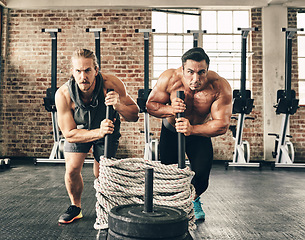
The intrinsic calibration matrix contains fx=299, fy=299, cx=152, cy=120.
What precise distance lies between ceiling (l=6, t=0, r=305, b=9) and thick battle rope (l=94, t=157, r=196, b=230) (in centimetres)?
523

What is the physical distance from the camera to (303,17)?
5930 mm

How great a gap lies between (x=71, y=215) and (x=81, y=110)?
741 mm

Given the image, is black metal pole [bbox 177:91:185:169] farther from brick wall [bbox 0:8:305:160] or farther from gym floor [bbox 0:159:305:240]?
brick wall [bbox 0:8:305:160]

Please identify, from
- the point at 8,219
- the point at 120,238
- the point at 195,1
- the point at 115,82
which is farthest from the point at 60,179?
the point at 195,1

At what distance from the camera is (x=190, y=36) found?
19.7ft

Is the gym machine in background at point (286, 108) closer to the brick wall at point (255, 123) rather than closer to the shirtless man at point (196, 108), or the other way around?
the brick wall at point (255, 123)

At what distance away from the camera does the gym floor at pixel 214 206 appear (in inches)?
74.7

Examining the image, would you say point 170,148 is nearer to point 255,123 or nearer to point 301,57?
point 255,123

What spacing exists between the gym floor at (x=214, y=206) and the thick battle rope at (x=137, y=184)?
0.51 feet

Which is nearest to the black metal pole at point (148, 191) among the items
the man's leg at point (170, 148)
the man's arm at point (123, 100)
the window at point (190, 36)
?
the man's arm at point (123, 100)

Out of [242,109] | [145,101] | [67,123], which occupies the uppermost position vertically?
[145,101]

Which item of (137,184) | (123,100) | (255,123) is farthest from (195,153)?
(255,123)

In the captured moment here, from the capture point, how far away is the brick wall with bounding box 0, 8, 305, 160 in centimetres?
579

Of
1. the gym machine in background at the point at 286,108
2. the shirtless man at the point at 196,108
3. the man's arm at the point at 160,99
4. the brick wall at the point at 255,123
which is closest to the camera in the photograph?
→ the shirtless man at the point at 196,108
